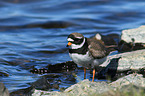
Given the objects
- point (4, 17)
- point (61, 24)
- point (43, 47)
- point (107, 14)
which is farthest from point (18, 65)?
point (107, 14)

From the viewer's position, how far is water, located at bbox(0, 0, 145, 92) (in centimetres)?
985

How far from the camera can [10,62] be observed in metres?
9.86

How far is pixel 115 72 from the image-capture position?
→ 27.6 feet

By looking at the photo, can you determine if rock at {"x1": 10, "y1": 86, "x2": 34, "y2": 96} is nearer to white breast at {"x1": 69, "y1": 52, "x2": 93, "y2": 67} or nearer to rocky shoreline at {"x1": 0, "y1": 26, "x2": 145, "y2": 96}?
rocky shoreline at {"x1": 0, "y1": 26, "x2": 145, "y2": 96}

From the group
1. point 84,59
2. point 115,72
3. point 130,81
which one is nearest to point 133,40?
point 115,72

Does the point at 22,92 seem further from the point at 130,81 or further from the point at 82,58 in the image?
the point at 130,81

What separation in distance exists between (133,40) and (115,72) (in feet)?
9.11

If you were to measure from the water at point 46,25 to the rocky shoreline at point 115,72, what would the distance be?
0.53m

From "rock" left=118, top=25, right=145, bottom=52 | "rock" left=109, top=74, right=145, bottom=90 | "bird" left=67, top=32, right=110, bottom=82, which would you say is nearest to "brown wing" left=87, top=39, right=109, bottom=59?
"bird" left=67, top=32, right=110, bottom=82

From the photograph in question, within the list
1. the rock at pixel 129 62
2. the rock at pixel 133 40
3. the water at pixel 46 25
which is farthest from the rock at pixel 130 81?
the rock at pixel 133 40

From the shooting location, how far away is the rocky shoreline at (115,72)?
18.1 ft

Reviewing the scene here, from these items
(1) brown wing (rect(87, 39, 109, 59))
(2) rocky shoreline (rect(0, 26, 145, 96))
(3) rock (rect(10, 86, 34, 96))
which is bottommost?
(3) rock (rect(10, 86, 34, 96))

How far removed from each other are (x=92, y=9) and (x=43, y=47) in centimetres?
693

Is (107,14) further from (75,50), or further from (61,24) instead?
(75,50)
